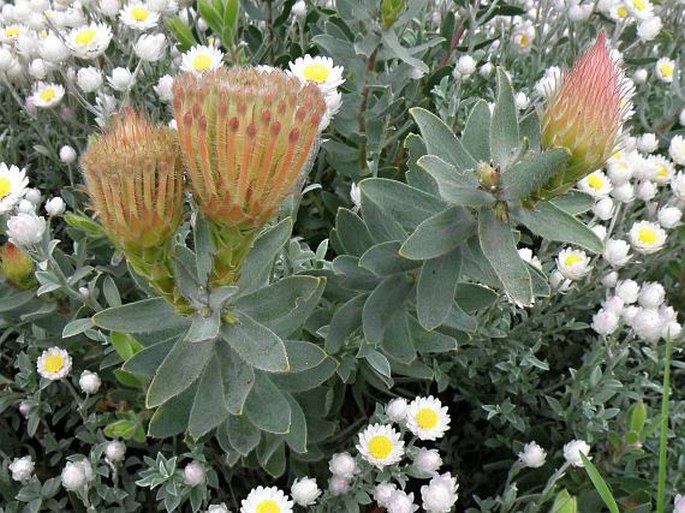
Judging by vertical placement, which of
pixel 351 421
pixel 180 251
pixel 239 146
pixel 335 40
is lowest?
pixel 351 421

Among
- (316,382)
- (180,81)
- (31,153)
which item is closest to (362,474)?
(316,382)

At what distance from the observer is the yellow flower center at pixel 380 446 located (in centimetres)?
163

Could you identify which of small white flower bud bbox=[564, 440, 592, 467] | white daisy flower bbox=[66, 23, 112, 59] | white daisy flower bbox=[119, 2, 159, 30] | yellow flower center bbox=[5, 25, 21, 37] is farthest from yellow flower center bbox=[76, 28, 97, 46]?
small white flower bud bbox=[564, 440, 592, 467]

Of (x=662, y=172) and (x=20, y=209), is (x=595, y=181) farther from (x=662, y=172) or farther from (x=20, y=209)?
(x=20, y=209)

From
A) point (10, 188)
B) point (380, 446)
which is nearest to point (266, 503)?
point (380, 446)

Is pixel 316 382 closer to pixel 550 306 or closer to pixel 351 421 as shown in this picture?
pixel 351 421

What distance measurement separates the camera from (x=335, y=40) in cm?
204

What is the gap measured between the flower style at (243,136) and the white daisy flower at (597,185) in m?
1.26

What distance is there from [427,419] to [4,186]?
3.99 feet

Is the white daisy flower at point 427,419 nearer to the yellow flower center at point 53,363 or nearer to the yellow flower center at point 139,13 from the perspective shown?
the yellow flower center at point 53,363

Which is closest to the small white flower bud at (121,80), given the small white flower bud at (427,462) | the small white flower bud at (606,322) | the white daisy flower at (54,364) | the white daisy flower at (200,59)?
the white daisy flower at (200,59)

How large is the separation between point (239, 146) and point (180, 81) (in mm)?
157

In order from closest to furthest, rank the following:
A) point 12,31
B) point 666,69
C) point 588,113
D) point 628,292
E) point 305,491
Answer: point 588,113 → point 305,491 → point 628,292 → point 12,31 → point 666,69

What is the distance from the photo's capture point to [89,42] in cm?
210
